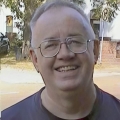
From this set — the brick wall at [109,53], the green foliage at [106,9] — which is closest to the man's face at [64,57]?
the green foliage at [106,9]

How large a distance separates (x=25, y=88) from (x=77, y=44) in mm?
5761

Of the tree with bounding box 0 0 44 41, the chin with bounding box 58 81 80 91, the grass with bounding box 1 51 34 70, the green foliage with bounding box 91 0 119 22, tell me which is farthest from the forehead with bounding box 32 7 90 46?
the green foliage with bounding box 91 0 119 22

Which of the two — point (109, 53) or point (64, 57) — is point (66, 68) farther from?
point (109, 53)

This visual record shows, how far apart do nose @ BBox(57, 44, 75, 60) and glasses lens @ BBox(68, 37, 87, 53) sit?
0.5 inches

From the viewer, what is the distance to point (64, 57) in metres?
0.90

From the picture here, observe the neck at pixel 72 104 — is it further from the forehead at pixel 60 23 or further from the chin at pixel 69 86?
the forehead at pixel 60 23

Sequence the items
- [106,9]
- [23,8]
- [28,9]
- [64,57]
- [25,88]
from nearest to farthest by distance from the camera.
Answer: [64,57], [25,88], [28,9], [106,9], [23,8]

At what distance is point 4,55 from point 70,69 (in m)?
11.7

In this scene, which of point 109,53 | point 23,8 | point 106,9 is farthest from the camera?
point 109,53

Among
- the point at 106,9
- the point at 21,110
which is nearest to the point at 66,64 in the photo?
the point at 21,110

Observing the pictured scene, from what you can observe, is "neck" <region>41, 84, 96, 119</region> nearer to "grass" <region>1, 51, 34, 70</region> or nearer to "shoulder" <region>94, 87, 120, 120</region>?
"shoulder" <region>94, 87, 120, 120</region>

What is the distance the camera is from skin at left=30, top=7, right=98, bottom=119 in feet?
2.97

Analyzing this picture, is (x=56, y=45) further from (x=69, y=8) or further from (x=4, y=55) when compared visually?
(x=4, y=55)

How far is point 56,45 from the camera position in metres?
0.92
